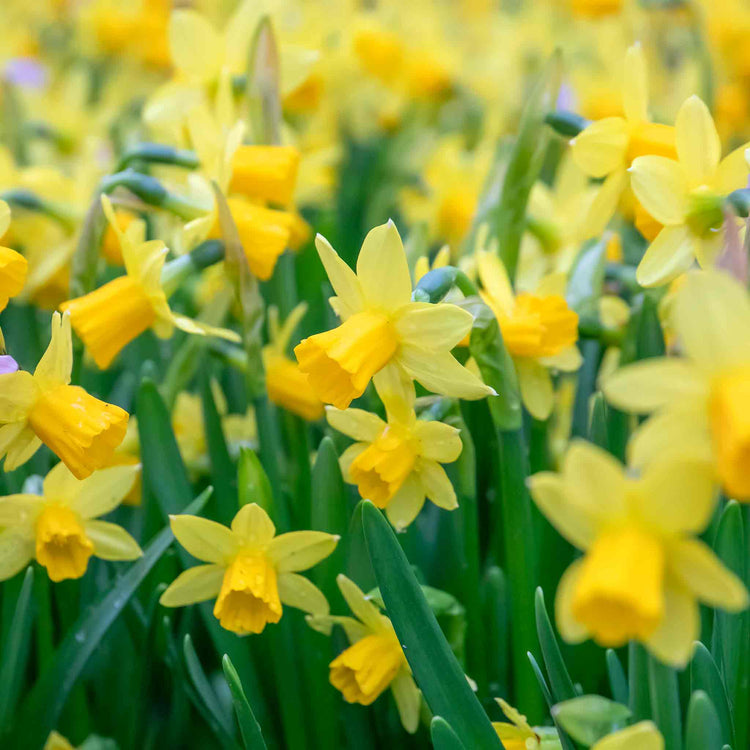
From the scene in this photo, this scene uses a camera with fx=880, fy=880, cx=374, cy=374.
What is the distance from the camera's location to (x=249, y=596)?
3.05 ft

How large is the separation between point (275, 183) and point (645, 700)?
77 cm

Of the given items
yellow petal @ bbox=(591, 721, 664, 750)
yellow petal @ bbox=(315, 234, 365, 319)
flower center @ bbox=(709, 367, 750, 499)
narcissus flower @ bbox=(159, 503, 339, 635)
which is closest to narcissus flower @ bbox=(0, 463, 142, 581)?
narcissus flower @ bbox=(159, 503, 339, 635)

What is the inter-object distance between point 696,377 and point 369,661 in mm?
538

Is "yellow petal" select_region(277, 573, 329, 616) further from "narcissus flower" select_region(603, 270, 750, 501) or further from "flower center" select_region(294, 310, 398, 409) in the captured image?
"narcissus flower" select_region(603, 270, 750, 501)

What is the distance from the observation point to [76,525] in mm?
968

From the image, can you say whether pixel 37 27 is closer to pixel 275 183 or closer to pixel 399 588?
pixel 275 183

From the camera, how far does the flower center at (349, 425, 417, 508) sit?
88 cm

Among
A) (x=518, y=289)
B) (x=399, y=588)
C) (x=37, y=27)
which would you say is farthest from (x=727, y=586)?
(x=37, y=27)

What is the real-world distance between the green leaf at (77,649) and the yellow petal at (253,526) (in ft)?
0.31

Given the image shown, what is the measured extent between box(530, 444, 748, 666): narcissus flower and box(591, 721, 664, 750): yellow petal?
10 centimetres

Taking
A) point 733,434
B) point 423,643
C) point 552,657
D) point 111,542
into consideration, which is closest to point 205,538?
point 111,542

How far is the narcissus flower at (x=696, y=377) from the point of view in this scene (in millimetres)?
521

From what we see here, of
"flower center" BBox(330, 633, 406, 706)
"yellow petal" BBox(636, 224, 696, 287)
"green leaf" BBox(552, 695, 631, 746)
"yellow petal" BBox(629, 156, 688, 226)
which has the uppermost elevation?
"yellow petal" BBox(629, 156, 688, 226)

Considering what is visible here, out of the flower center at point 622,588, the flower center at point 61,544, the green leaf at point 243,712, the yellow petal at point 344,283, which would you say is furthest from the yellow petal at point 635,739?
the flower center at point 61,544
